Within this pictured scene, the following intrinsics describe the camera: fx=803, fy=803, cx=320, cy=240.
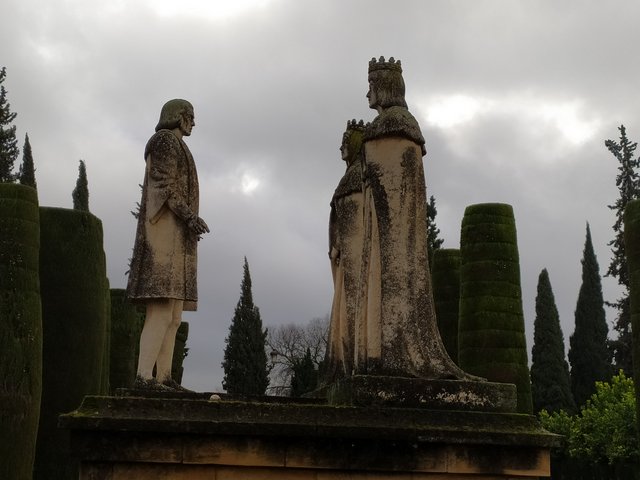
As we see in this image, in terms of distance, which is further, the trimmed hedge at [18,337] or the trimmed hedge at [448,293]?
the trimmed hedge at [448,293]

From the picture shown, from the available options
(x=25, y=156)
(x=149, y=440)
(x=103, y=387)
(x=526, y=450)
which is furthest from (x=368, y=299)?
(x=25, y=156)

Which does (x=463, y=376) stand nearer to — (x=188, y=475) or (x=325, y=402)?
(x=325, y=402)

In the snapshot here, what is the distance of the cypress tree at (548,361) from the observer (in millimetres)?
38250

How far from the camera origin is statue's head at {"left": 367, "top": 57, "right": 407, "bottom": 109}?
742 cm

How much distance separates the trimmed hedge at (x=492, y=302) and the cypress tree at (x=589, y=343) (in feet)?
72.0

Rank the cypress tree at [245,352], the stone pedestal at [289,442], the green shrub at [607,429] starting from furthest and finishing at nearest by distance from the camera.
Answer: the cypress tree at [245,352] < the green shrub at [607,429] < the stone pedestal at [289,442]

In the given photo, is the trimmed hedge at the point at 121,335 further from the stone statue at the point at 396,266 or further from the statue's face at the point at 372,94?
the stone statue at the point at 396,266

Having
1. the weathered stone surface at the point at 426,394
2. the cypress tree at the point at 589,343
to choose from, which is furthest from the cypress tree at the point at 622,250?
the weathered stone surface at the point at 426,394

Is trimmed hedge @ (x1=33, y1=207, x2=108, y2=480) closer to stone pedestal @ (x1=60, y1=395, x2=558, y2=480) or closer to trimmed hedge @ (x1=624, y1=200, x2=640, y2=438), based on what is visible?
stone pedestal @ (x1=60, y1=395, x2=558, y2=480)

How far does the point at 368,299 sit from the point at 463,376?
3.32 ft

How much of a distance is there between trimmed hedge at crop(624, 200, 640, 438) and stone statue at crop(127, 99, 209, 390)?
11022 millimetres

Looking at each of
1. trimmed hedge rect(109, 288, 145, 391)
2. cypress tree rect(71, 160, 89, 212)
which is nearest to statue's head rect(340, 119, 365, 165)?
trimmed hedge rect(109, 288, 145, 391)

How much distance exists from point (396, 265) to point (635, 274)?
1133cm

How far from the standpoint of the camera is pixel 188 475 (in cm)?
584
